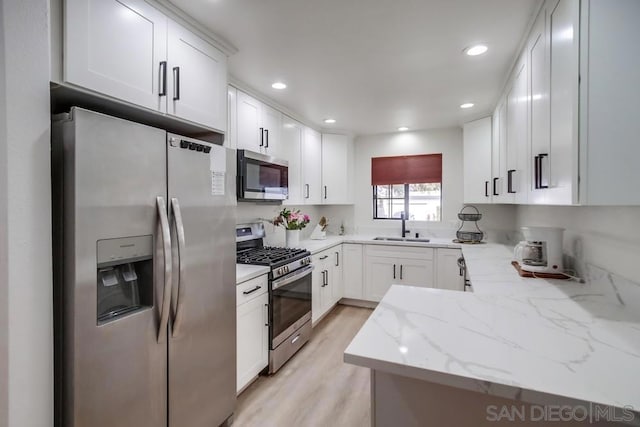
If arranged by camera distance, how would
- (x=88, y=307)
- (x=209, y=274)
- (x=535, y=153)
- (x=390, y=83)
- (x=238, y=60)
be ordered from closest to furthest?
(x=88, y=307)
(x=535, y=153)
(x=209, y=274)
(x=238, y=60)
(x=390, y=83)

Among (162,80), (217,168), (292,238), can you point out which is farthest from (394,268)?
(162,80)

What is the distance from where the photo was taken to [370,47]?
1.98 meters

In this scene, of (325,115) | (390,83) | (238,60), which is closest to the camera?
(238,60)

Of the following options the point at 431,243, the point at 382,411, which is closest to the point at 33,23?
the point at 382,411

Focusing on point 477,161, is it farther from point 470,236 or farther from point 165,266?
point 165,266

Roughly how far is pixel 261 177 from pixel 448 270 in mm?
2393

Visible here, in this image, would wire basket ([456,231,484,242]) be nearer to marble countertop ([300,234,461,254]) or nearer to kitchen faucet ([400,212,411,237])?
marble countertop ([300,234,461,254])

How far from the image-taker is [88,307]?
1.14 meters

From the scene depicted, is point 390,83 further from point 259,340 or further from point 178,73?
point 259,340

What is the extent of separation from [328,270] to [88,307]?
2.69 metres

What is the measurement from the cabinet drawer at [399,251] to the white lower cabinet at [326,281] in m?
0.42

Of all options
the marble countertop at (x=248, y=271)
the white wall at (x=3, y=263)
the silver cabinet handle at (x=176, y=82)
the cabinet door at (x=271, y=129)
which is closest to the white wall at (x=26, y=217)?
the white wall at (x=3, y=263)

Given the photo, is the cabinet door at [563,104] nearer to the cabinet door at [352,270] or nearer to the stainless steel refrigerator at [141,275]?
the stainless steel refrigerator at [141,275]

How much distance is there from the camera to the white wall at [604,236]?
4.28 ft
